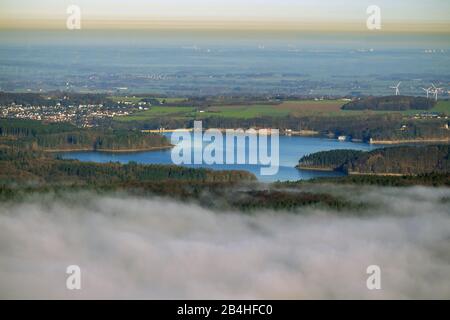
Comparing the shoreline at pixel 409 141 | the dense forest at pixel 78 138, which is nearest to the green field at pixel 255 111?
the dense forest at pixel 78 138

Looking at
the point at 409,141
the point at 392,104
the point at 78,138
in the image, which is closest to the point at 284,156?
the point at 409,141

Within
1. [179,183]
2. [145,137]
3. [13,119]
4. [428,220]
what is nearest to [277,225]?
[428,220]

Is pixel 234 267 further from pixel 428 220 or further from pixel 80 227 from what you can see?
pixel 428 220

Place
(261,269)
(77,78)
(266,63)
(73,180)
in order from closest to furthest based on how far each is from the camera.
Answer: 1. (261,269)
2. (73,180)
3. (77,78)
4. (266,63)

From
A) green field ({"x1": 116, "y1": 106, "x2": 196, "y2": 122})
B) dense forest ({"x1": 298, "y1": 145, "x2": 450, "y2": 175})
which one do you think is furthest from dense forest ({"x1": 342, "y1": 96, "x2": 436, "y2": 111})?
dense forest ({"x1": 298, "y1": 145, "x2": 450, "y2": 175})

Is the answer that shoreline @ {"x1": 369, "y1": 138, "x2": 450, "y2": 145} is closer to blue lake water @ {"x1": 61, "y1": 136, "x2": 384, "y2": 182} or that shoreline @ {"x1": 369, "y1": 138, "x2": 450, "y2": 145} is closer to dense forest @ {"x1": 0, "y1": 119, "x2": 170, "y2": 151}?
blue lake water @ {"x1": 61, "y1": 136, "x2": 384, "y2": 182}

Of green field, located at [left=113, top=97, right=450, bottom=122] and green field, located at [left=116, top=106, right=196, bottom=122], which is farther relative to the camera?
green field, located at [left=113, top=97, right=450, bottom=122]

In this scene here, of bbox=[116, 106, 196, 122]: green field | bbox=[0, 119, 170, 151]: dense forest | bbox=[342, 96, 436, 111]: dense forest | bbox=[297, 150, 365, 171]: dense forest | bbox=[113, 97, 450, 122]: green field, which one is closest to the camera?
bbox=[297, 150, 365, 171]: dense forest
